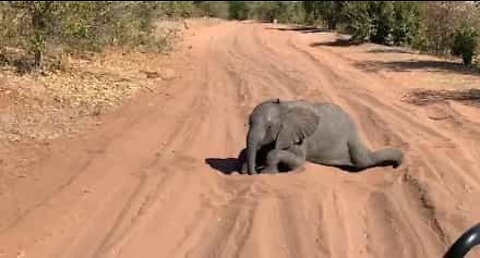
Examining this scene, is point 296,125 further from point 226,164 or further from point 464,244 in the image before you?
point 464,244

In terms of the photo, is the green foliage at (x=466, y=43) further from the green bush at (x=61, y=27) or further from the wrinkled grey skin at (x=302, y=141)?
the wrinkled grey skin at (x=302, y=141)

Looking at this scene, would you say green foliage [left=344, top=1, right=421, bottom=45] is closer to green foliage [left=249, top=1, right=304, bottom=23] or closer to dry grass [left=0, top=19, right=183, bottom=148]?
dry grass [left=0, top=19, right=183, bottom=148]

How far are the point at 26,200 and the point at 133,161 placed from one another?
5.69ft

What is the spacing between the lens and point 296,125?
8461mm

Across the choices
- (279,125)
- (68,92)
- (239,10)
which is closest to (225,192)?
(279,125)

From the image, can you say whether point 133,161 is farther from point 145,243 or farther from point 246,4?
point 246,4

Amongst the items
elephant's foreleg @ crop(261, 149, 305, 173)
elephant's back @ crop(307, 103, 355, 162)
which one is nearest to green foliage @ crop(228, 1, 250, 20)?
elephant's back @ crop(307, 103, 355, 162)

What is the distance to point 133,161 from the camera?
9344mm

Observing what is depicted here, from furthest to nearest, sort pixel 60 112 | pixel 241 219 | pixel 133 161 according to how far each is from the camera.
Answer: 1. pixel 60 112
2. pixel 133 161
3. pixel 241 219

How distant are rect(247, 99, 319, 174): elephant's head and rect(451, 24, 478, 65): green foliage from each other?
10072mm

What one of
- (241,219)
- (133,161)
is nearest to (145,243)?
(241,219)

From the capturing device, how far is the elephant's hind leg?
861cm

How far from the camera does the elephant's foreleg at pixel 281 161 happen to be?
8227 mm

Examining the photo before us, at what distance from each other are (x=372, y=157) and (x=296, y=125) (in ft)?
3.11
